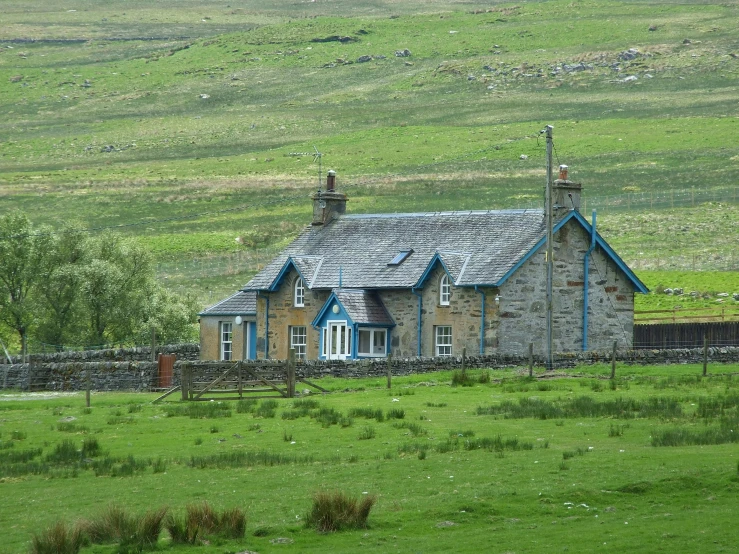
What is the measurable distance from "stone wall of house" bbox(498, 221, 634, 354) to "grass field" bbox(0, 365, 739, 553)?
12674mm

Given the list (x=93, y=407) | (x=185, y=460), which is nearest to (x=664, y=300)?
(x=93, y=407)

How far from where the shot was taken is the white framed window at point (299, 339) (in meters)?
56.0

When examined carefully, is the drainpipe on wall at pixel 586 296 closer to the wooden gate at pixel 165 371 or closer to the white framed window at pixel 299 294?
the white framed window at pixel 299 294

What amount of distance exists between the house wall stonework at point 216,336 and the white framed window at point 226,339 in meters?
0.16

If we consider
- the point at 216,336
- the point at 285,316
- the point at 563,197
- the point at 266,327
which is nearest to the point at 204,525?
the point at 563,197

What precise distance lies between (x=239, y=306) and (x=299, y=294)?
15.5 ft

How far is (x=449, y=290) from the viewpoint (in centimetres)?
5191

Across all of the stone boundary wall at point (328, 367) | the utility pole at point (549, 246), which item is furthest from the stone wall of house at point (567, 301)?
the stone boundary wall at point (328, 367)

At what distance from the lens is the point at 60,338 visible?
67.8 meters

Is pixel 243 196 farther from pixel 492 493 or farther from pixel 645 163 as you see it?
pixel 492 493

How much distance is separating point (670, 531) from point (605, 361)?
27058 millimetres

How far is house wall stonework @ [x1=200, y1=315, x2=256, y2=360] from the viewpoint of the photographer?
59.3 metres

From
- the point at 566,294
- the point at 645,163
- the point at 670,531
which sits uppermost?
the point at 645,163

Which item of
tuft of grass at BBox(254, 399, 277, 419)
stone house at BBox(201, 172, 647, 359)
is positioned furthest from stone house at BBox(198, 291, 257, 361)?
tuft of grass at BBox(254, 399, 277, 419)
